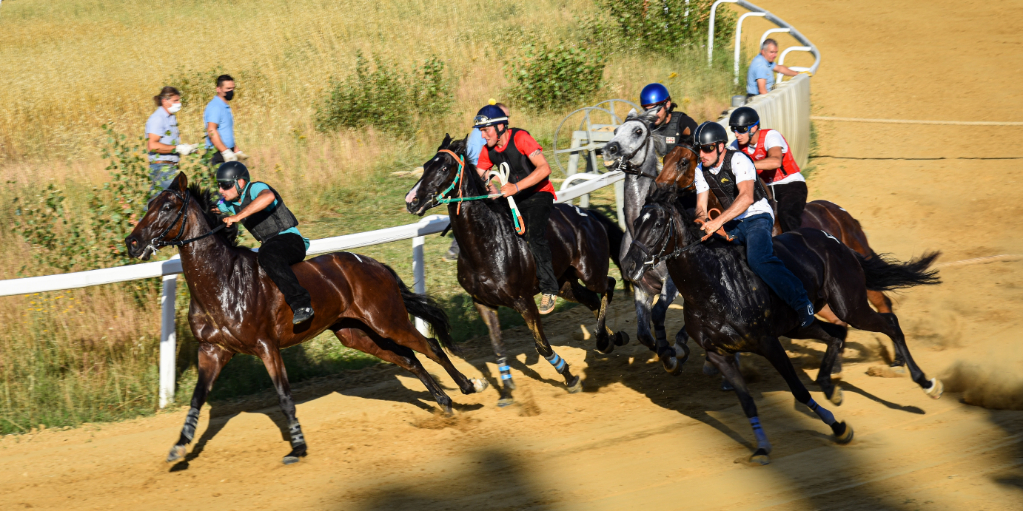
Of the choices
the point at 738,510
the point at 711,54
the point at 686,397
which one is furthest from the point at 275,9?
the point at 738,510

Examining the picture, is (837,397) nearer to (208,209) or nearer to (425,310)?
(425,310)

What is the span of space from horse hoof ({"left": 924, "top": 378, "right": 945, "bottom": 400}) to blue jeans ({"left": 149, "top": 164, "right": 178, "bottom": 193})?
793 cm

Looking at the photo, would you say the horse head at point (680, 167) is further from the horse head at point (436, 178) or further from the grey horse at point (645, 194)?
the horse head at point (436, 178)

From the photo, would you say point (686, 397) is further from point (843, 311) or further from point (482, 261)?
point (482, 261)

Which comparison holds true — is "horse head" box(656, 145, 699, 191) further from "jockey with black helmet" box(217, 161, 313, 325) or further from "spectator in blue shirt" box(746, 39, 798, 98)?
"spectator in blue shirt" box(746, 39, 798, 98)

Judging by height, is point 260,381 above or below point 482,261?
below

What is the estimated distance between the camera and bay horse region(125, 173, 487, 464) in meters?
6.64

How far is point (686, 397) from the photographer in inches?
309

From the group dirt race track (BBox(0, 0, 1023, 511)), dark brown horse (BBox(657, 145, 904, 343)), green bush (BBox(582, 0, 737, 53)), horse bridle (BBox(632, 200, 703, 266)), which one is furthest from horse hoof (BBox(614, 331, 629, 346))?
green bush (BBox(582, 0, 737, 53))

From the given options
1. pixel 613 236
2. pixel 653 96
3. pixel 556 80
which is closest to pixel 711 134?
pixel 653 96

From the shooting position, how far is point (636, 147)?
8016 mm

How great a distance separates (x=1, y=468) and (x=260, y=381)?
7.77ft

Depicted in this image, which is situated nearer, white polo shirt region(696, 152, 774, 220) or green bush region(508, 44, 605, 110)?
white polo shirt region(696, 152, 774, 220)

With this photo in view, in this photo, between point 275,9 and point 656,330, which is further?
point 275,9
